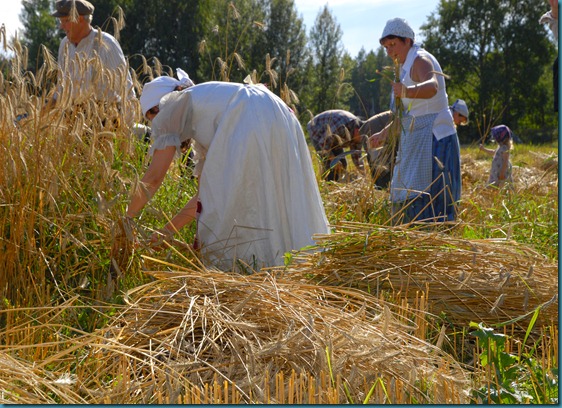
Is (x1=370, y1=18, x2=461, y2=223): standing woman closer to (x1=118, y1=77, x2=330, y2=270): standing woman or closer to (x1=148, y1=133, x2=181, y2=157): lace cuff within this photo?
(x1=118, y1=77, x2=330, y2=270): standing woman

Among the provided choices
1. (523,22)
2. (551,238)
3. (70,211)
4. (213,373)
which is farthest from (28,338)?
(523,22)

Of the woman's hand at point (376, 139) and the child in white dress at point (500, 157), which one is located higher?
the woman's hand at point (376, 139)

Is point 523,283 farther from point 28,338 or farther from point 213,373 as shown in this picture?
point 28,338

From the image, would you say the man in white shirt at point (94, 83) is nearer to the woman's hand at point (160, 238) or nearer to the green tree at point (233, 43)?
the green tree at point (233, 43)

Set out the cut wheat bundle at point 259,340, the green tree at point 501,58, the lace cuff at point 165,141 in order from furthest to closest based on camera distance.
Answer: the green tree at point 501,58 → the lace cuff at point 165,141 → the cut wheat bundle at point 259,340

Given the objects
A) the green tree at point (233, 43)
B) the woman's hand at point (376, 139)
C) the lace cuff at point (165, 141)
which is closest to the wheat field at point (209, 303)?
the lace cuff at point (165, 141)

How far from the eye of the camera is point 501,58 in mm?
34344

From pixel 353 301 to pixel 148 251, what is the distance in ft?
2.53

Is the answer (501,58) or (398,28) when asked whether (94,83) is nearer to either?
(398,28)

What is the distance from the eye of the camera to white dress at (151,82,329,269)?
298cm

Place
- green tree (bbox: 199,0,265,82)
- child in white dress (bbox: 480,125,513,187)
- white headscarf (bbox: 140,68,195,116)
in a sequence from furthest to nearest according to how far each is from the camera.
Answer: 1. child in white dress (bbox: 480,125,513,187)
2. green tree (bbox: 199,0,265,82)
3. white headscarf (bbox: 140,68,195,116)

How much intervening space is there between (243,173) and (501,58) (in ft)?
109

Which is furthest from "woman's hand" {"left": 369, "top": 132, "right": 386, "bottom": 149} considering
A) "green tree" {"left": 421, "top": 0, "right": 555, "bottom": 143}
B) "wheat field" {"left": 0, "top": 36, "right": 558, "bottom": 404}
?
"green tree" {"left": 421, "top": 0, "right": 555, "bottom": 143}

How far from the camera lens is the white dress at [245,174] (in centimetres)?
298
